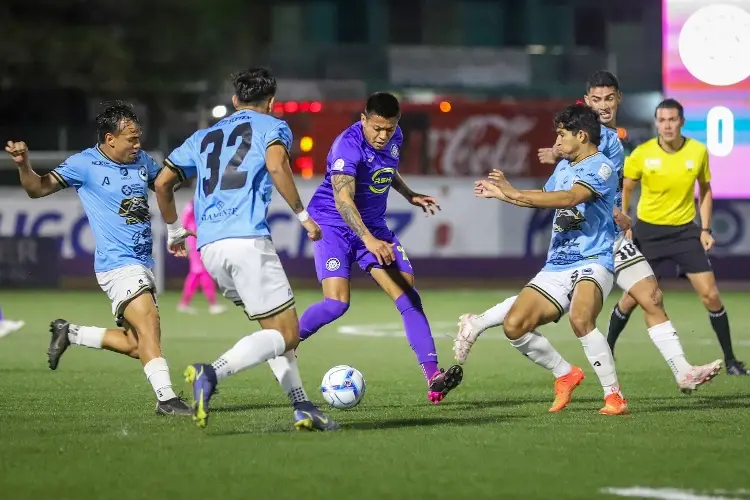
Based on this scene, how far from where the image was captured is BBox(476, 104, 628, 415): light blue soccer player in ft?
29.1

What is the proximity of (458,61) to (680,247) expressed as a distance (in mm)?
24297

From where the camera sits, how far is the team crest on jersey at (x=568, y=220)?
352 inches

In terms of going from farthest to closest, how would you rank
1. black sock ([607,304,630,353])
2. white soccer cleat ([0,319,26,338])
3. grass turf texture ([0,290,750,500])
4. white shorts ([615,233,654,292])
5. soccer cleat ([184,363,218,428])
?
white soccer cleat ([0,319,26,338]), black sock ([607,304,630,353]), white shorts ([615,233,654,292]), soccer cleat ([184,363,218,428]), grass turf texture ([0,290,750,500])

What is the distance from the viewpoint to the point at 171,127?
28375mm

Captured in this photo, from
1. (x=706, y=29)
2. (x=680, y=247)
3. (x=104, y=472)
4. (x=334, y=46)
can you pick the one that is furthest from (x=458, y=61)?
(x=104, y=472)

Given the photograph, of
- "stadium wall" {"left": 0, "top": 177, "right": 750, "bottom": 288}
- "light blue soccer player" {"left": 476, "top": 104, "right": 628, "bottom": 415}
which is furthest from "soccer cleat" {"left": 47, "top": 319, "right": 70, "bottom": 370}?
"stadium wall" {"left": 0, "top": 177, "right": 750, "bottom": 288}

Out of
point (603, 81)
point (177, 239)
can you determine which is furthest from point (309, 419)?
point (603, 81)

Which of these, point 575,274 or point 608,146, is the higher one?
point 608,146

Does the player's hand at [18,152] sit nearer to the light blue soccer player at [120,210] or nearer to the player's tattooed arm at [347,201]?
the light blue soccer player at [120,210]

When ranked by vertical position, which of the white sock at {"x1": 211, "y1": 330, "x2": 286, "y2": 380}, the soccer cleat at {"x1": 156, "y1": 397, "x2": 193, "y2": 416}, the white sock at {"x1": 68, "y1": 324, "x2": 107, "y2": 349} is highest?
the white sock at {"x1": 211, "y1": 330, "x2": 286, "y2": 380}

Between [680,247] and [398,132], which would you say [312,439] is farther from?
[680,247]

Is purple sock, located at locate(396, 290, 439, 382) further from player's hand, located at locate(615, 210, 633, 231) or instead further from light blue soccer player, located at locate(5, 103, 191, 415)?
light blue soccer player, located at locate(5, 103, 191, 415)

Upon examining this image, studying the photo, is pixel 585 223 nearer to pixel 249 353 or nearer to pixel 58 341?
pixel 249 353

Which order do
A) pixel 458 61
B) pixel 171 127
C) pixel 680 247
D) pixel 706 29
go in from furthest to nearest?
pixel 458 61
pixel 171 127
pixel 706 29
pixel 680 247
